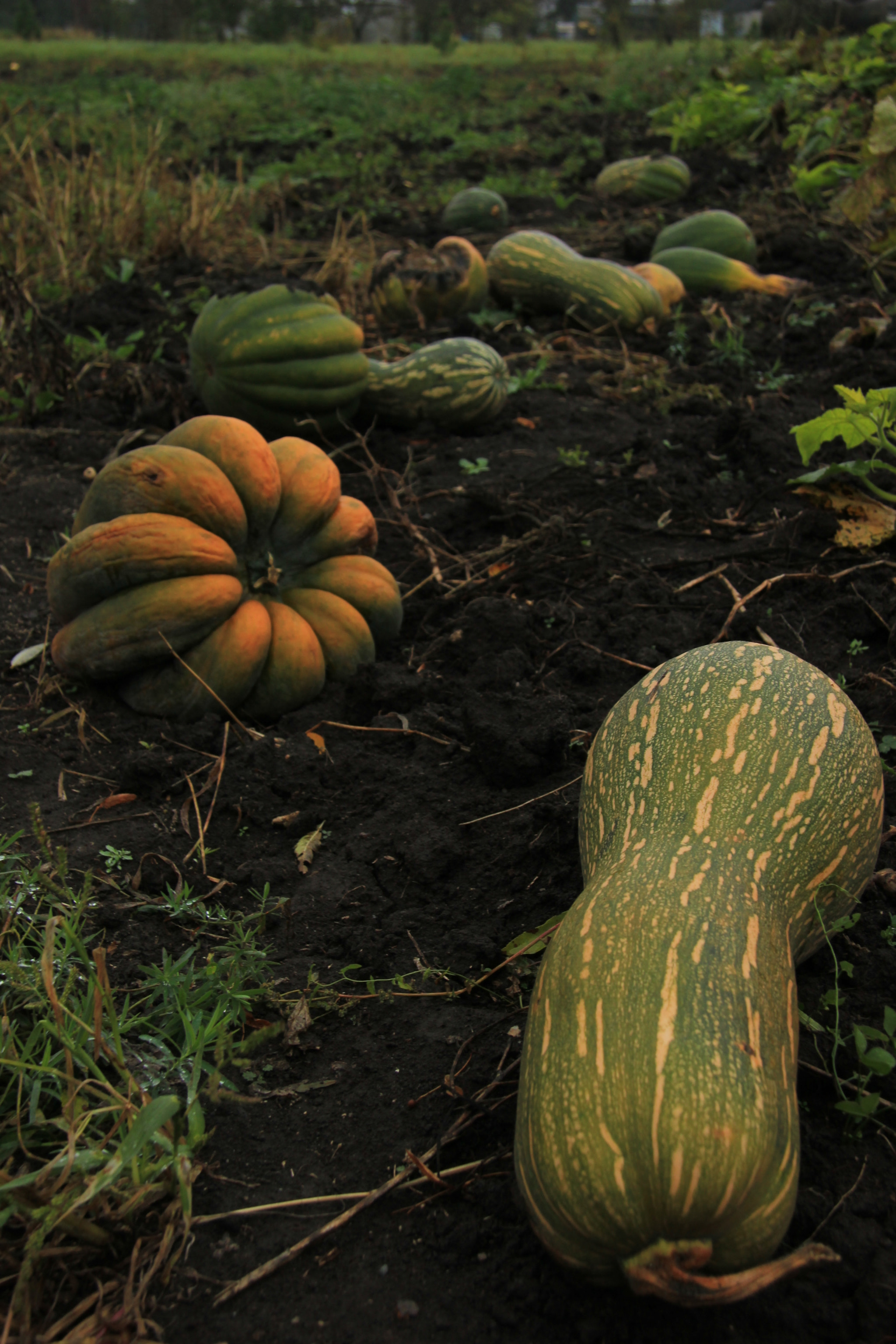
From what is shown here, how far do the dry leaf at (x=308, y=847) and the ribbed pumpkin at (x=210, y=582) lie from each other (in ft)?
1.87

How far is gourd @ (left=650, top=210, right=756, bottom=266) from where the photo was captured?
22.0 ft

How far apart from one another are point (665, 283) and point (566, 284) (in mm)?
631

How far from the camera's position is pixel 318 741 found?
2.87 meters

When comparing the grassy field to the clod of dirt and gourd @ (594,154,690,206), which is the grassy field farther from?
the clod of dirt

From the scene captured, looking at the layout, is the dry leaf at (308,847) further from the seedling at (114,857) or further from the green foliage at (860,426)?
the green foliage at (860,426)

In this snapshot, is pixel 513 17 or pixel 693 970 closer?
pixel 693 970

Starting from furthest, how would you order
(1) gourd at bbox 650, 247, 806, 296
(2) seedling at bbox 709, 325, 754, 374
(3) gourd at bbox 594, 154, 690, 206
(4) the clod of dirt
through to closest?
(3) gourd at bbox 594, 154, 690, 206, (1) gourd at bbox 650, 247, 806, 296, (2) seedling at bbox 709, 325, 754, 374, (4) the clod of dirt

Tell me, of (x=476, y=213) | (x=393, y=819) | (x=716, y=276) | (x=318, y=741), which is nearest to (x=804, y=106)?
(x=476, y=213)

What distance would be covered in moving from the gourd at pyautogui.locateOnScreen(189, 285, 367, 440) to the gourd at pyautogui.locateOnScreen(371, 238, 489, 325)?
1648mm

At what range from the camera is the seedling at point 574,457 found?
436cm

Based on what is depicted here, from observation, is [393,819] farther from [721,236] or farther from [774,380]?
[721,236]

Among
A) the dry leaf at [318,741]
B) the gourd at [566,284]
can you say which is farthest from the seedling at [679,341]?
the dry leaf at [318,741]

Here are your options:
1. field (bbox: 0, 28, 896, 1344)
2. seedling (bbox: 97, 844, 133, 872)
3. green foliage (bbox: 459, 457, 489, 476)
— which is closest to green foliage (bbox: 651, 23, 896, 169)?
field (bbox: 0, 28, 896, 1344)

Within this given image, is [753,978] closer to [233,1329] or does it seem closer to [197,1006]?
[233,1329]
